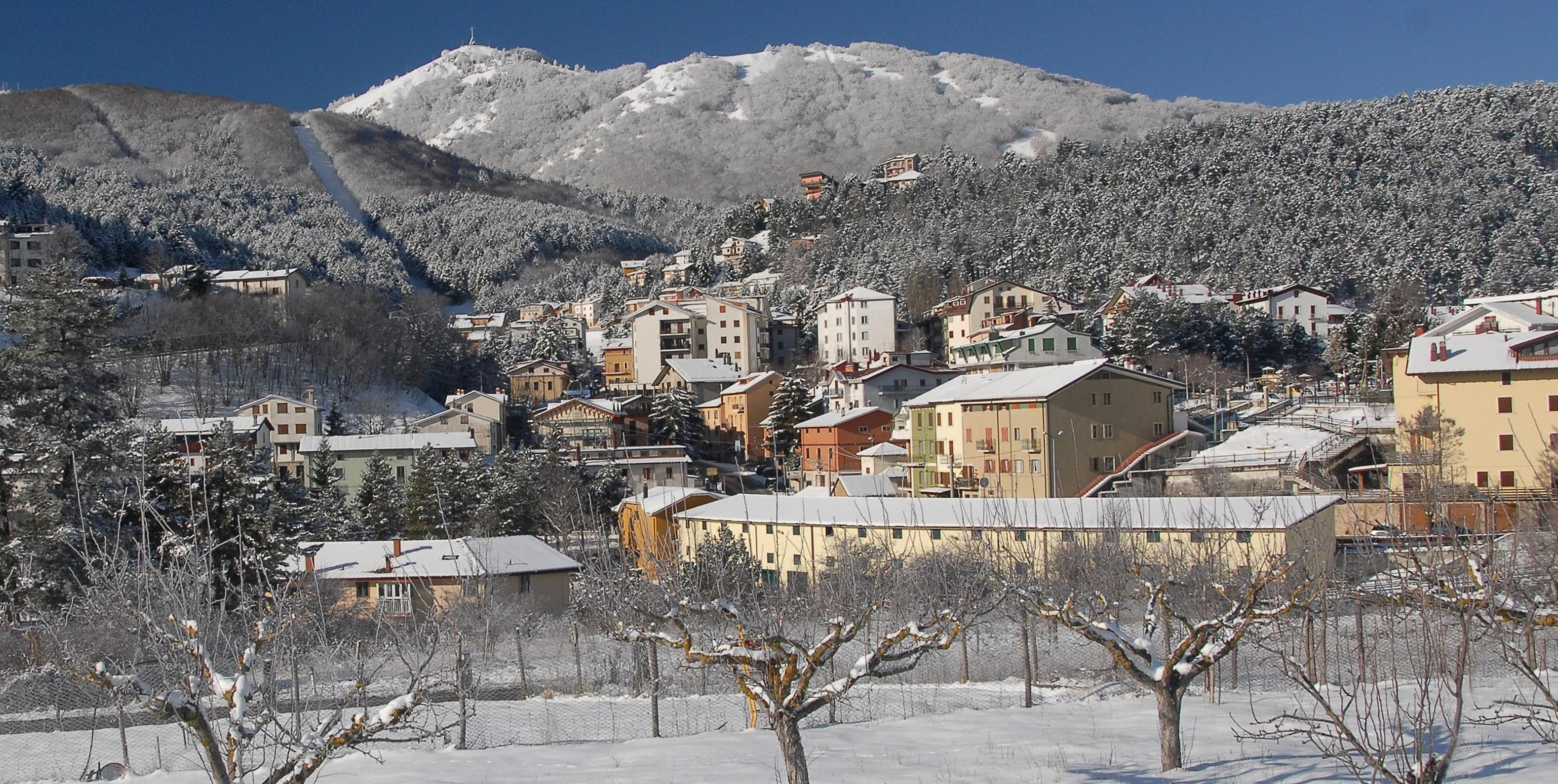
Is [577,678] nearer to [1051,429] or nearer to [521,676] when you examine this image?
[521,676]

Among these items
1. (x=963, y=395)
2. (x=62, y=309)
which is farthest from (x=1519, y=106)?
(x=62, y=309)

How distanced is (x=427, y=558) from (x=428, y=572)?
160 cm

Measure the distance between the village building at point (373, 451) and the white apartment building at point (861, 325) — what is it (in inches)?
1006

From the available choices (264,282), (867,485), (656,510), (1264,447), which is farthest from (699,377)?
(264,282)

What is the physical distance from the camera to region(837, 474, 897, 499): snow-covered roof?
3822 centimetres

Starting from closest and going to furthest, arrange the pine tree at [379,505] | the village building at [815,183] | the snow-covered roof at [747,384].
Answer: the pine tree at [379,505], the snow-covered roof at [747,384], the village building at [815,183]

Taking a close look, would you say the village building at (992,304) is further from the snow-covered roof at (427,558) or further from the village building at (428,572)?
the village building at (428,572)

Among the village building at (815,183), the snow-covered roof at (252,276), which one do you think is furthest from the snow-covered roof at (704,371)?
the village building at (815,183)

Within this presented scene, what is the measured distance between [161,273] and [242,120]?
123 metres

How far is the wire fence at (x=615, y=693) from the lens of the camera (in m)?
13.6

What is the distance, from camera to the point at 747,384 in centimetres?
5959

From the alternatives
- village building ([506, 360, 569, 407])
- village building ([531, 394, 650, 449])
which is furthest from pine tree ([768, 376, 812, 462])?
village building ([506, 360, 569, 407])

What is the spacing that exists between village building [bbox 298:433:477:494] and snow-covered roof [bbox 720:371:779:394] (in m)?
14.3

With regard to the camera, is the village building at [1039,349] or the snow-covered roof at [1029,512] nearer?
the snow-covered roof at [1029,512]
